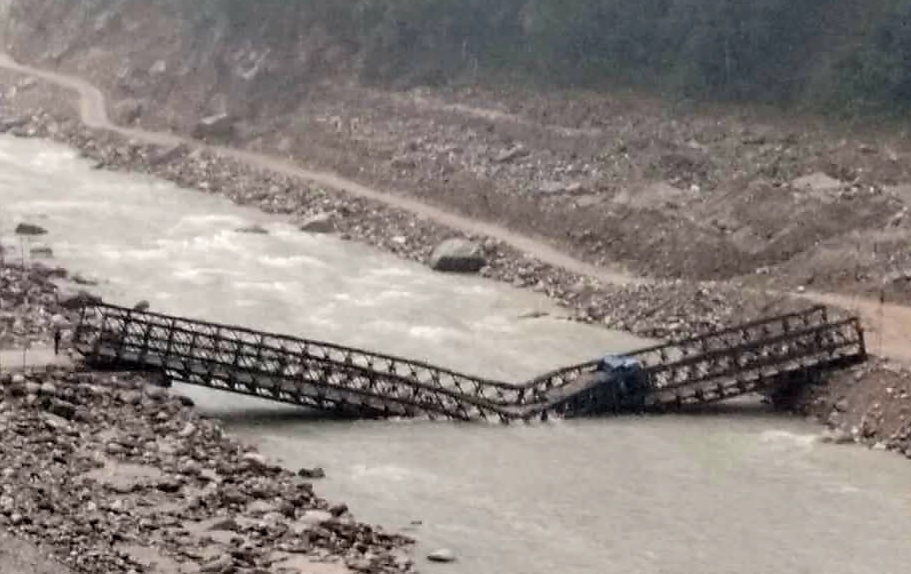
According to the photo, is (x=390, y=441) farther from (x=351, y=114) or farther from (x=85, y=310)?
(x=351, y=114)

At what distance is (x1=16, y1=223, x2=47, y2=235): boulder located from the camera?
47250 mm

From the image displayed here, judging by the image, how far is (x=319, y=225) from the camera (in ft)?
170

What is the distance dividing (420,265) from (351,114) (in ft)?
55.7

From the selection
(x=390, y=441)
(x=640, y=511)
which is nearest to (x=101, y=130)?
(x=390, y=441)

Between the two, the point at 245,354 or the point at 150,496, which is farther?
the point at 245,354

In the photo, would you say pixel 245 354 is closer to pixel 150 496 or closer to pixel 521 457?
pixel 521 457

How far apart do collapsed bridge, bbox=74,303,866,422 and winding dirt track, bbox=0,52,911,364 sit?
165 centimetres

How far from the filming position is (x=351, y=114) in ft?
205

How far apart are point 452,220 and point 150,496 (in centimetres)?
2784

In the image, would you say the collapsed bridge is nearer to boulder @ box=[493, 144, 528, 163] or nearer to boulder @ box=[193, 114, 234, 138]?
boulder @ box=[493, 144, 528, 163]

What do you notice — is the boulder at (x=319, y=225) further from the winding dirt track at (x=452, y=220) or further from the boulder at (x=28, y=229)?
the boulder at (x=28, y=229)

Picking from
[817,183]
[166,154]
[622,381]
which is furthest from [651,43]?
[622,381]

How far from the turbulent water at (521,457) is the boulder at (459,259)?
865 mm

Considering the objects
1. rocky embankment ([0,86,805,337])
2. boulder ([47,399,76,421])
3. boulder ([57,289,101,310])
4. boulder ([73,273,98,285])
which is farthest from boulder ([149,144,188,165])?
boulder ([47,399,76,421])
